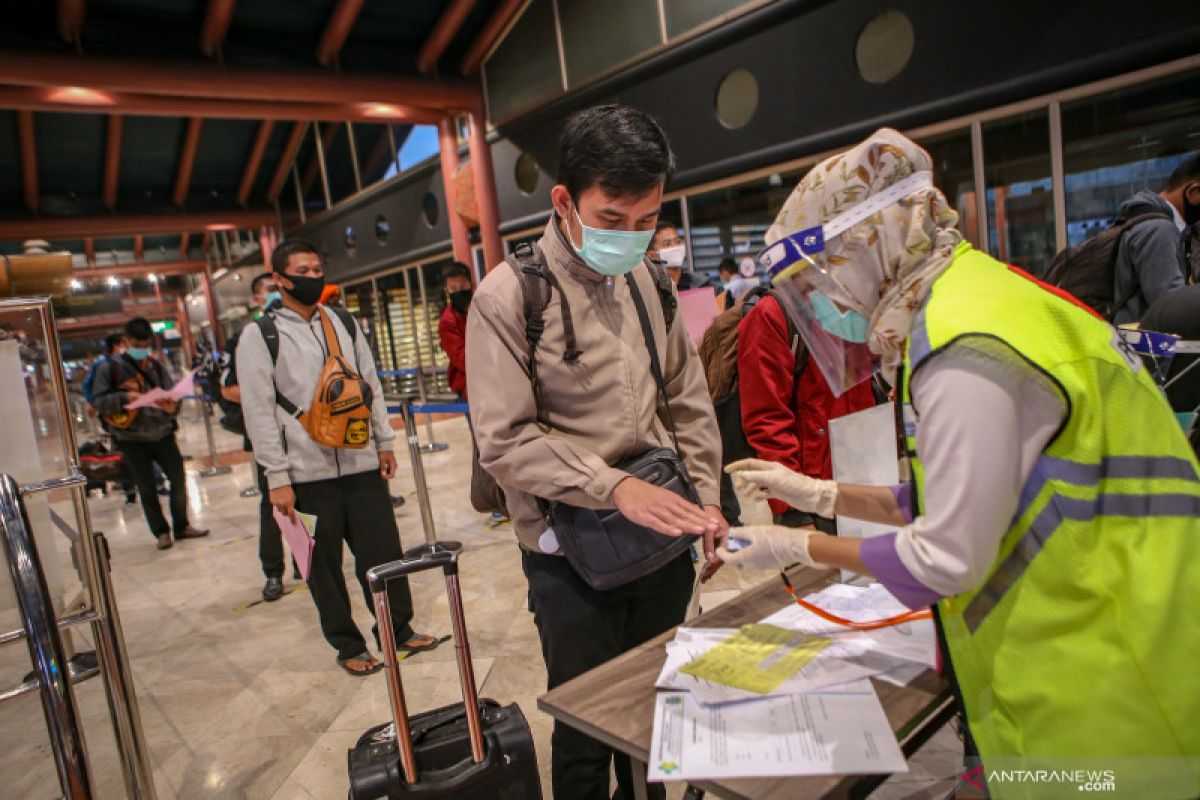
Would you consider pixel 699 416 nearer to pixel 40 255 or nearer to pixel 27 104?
pixel 40 255

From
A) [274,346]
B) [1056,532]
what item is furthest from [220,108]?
[1056,532]

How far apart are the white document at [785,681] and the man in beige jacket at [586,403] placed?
0.18 m

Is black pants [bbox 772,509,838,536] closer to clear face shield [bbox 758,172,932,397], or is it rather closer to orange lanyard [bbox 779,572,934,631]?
orange lanyard [bbox 779,572,934,631]

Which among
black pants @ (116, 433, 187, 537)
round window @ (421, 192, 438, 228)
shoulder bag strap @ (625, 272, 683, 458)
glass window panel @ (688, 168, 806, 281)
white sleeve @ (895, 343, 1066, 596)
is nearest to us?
white sleeve @ (895, 343, 1066, 596)

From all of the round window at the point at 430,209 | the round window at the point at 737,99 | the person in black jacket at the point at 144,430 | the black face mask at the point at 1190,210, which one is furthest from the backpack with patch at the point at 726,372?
the round window at the point at 430,209

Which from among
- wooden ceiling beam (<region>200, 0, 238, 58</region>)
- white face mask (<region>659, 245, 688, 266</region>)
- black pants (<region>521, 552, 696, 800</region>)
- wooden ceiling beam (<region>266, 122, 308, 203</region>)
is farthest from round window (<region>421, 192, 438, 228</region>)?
black pants (<region>521, 552, 696, 800</region>)

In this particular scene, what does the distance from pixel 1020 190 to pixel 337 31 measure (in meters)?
7.94

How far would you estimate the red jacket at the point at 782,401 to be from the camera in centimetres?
214

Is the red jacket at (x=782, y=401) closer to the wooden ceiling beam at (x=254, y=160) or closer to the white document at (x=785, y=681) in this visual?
the white document at (x=785, y=681)

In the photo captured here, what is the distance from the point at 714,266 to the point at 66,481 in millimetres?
6980

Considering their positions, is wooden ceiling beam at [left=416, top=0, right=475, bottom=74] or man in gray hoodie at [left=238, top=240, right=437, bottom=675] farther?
wooden ceiling beam at [left=416, top=0, right=475, bottom=74]

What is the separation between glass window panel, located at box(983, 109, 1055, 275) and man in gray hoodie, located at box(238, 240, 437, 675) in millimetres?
4808

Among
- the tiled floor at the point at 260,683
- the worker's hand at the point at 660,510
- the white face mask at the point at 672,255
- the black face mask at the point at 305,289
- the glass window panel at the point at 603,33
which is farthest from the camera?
the glass window panel at the point at 603,33

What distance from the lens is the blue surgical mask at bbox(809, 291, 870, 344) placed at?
1.11 meters
